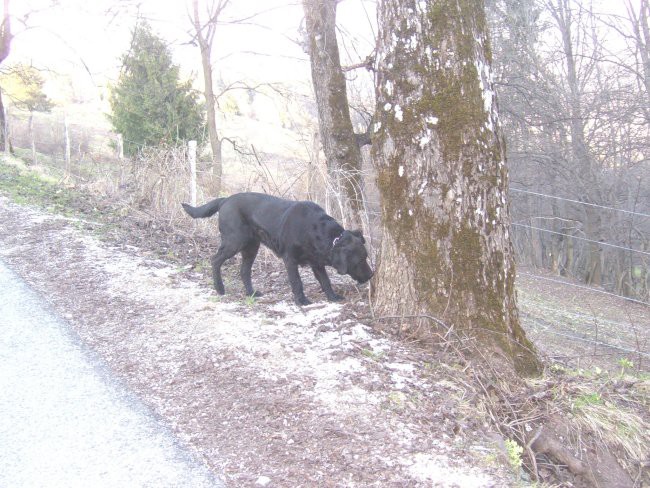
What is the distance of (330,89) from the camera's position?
835 cm

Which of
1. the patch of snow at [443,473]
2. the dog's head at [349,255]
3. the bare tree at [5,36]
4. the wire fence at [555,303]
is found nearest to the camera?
Answer: the patch of snow at [443,473]

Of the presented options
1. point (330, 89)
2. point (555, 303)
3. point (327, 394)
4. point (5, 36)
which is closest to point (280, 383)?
point (327, 394)

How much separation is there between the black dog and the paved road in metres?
1.94

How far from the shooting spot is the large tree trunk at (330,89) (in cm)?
818

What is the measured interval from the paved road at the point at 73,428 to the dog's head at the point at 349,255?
2.21 meters

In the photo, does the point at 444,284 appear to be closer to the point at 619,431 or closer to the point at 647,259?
the point at 619,431

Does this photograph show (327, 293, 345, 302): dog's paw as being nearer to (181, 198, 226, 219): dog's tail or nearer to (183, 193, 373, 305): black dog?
(183, 193, 373, 305): black dog

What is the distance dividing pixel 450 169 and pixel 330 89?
439 cm

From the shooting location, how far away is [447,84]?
4.34m

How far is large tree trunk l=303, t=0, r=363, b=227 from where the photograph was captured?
322 inches

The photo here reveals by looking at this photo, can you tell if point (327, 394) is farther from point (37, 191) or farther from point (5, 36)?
point (5, 36)

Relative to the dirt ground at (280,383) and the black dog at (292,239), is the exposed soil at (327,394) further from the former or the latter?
the black dog at (292,239)

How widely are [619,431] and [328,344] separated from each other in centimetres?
210

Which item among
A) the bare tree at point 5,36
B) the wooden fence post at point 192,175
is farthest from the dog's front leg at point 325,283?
the bare tree at point 5,36
